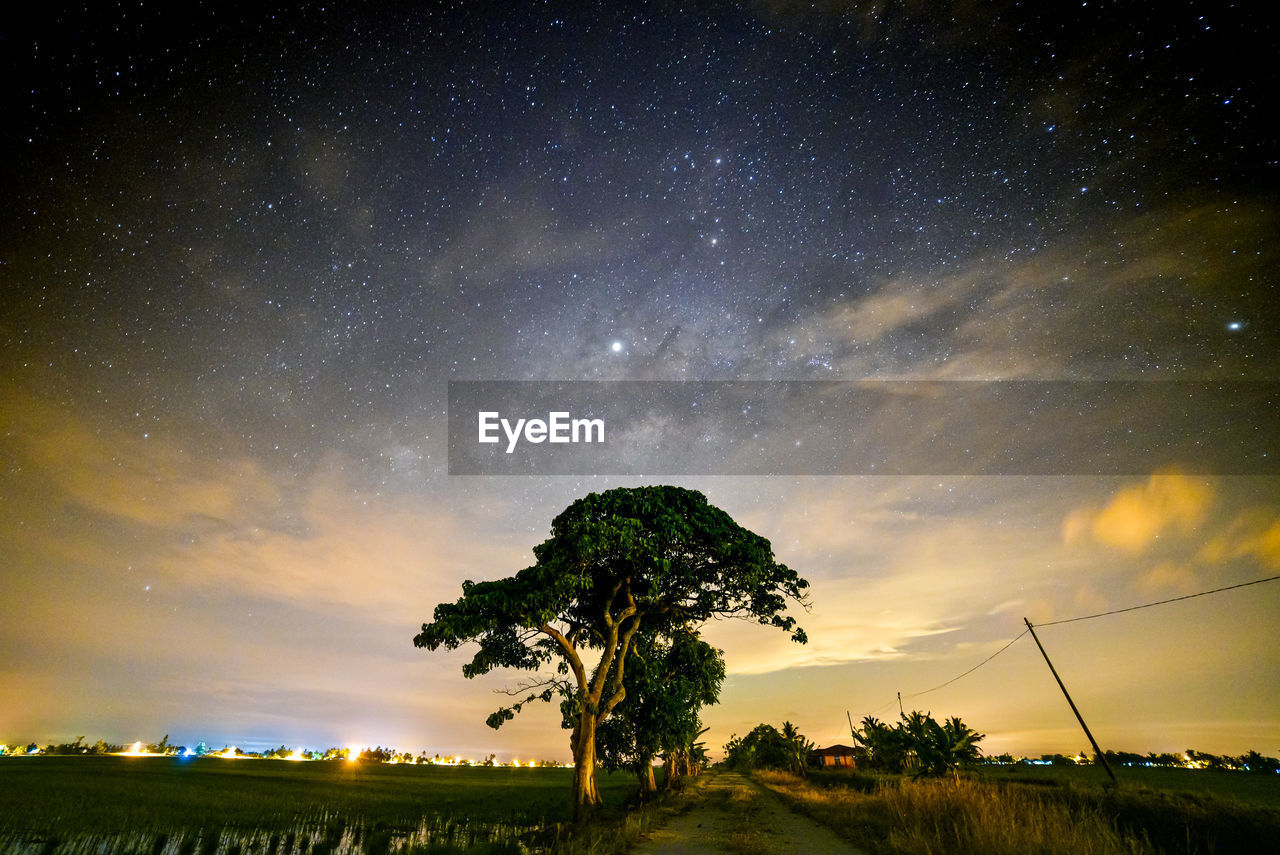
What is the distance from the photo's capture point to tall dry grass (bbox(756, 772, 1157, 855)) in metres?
9.20

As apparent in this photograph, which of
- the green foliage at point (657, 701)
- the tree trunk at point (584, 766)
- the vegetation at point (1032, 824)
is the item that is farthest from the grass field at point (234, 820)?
the vegetation at point (1032, 824)

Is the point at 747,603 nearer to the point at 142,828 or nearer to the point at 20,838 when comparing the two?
the point at 142,828

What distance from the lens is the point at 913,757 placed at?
153ft

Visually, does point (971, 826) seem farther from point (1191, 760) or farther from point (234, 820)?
point (1191, 760)

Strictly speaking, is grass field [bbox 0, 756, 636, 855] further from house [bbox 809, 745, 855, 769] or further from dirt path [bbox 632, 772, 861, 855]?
house [bbox 809, 745, 855, 769]

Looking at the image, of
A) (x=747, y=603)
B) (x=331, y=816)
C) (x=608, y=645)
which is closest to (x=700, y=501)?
(x=747, y=603)

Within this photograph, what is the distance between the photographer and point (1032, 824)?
9.98 m

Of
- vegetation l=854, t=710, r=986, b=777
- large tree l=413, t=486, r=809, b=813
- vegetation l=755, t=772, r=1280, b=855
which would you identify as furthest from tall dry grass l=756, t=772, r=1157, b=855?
vegetation l=854, t=710, r=986, b=777

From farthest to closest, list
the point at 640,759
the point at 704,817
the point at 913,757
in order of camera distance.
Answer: the point at 913,757
the point at 640,759
the point at 704,817

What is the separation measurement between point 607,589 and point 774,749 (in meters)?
90.0

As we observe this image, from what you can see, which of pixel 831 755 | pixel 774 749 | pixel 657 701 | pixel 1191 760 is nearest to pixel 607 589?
pixel 657 701

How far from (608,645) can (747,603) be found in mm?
6204

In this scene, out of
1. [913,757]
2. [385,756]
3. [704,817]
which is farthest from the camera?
[385,756]

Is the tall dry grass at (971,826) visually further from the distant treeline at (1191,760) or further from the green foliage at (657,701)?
the distant treeline at (1191,760)
